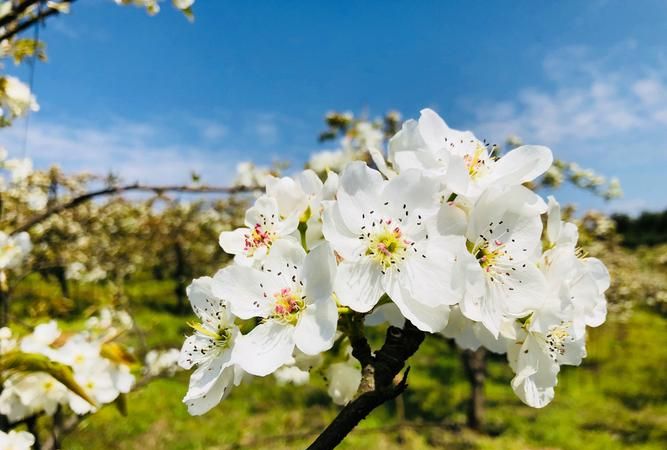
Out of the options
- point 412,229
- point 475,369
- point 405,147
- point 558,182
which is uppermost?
point 558,182

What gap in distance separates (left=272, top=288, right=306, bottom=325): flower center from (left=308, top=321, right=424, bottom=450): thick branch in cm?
16

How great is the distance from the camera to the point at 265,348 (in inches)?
33.8

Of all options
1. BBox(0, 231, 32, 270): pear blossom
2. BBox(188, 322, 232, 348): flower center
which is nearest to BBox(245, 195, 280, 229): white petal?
BBox(188, 322, 232, 348): flower center

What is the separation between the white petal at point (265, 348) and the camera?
820 millimetres

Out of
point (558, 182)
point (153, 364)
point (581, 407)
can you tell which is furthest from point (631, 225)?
point (153, 364)

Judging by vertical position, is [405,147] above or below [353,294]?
above

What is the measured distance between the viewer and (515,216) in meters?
0.92

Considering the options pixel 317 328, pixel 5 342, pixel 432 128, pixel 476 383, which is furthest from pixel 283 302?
pixel 476 383

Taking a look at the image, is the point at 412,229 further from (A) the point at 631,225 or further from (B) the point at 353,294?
(A) the point at 631,225

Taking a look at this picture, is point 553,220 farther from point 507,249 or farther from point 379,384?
point 379,384

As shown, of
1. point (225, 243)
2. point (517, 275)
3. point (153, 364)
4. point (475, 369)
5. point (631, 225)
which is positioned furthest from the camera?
point (631, 225)

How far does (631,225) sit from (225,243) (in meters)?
42.7

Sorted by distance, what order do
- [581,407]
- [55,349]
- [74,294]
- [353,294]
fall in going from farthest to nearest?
[74,294]
[581,407]
[55,349]
[353,294]

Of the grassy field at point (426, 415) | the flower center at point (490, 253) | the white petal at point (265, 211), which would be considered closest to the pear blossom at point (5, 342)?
the white petal at point (265, 211)
